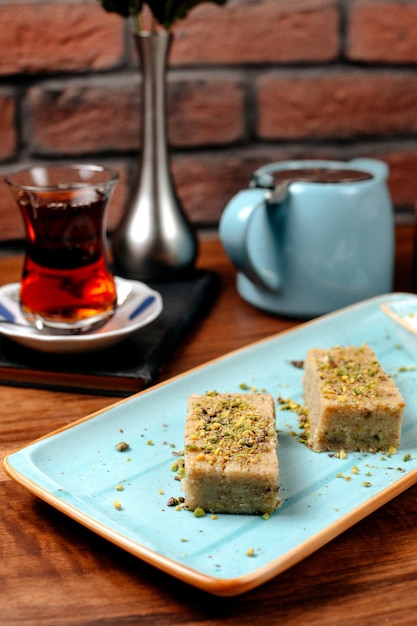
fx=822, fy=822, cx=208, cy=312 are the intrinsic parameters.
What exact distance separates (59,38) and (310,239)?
1.75ft

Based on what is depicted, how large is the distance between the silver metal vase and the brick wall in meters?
0.22

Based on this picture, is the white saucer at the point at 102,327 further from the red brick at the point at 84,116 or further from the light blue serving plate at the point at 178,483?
the red brick at the point at 84,116

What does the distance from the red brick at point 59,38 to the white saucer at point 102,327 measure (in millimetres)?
417

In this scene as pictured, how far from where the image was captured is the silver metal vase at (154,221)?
1076 millimetres

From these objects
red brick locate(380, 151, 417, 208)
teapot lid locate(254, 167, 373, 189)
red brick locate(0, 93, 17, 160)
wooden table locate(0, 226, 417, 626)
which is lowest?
wooden table locate(0, 226, 417, 626)

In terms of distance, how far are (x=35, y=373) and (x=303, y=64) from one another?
72 cm

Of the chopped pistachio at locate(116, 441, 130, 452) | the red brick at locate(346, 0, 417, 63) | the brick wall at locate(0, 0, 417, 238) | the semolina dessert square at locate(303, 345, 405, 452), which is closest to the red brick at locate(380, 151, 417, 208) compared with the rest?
the brick wall at locate(0, 0, 417, 238)

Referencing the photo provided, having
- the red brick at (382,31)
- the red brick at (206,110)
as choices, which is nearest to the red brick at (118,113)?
the red brick at (206,110)

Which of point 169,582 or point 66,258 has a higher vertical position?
point 66,258

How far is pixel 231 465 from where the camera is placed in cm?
60

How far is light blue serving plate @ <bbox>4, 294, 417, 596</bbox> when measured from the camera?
0.54 m

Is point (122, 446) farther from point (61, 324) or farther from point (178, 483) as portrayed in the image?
point (61, 324)

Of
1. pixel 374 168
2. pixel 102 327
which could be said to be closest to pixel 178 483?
pixel 102 327

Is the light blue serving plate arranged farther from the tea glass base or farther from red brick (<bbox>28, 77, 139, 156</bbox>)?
red brick (<bbox>28, 77, 139, 156</bbox>)
